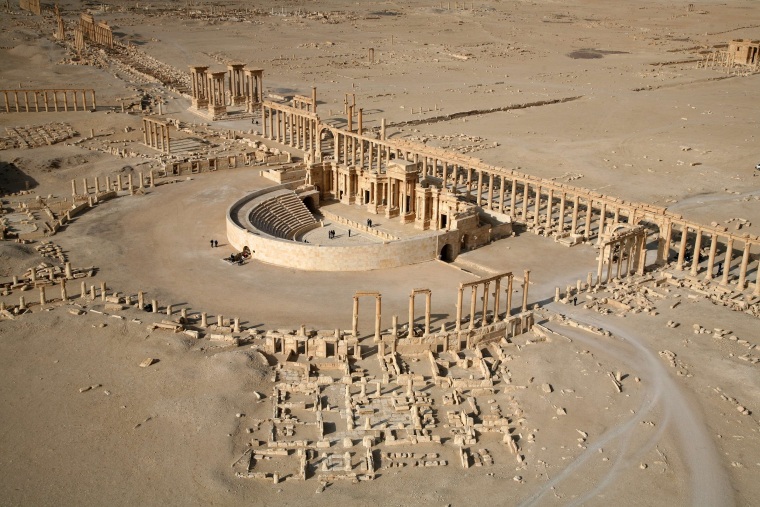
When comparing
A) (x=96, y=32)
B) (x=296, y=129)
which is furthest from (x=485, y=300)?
(x=96, y=32)

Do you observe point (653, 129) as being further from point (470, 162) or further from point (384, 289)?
point (384, 289)

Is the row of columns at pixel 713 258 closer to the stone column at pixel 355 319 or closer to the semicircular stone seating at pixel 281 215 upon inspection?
the stone column at pixel 355 319

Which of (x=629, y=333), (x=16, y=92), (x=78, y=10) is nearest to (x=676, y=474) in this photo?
(x=629, y=333)

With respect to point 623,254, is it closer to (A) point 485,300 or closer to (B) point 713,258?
(B) point 713,258

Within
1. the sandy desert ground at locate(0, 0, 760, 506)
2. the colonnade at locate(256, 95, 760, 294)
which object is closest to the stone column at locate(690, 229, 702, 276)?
the colonnade at locate(256, 95, 760, 294)

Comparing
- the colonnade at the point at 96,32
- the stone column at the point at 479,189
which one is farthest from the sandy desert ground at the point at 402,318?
the colonnade at the point at 96,32
